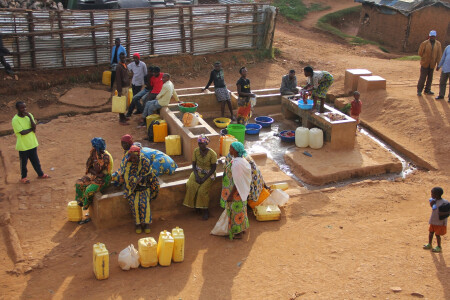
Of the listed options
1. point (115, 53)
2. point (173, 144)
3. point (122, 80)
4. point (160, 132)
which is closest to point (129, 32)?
point (115, 53)

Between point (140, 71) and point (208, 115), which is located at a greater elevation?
point (140, 71)

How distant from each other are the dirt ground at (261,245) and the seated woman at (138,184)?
Answer: 32 cm

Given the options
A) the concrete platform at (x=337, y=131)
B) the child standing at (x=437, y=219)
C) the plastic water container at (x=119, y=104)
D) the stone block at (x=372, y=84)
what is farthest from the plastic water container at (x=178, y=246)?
the stone block at (x=372, y=84)

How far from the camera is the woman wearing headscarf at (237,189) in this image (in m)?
6.81

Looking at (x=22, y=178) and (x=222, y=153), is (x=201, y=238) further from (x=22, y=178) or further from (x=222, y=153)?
(x=22, y=178)

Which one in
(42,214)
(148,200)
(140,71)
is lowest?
(42,214)

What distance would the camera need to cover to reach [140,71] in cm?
1238

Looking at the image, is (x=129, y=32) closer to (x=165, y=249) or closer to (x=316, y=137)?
(x=316, y=137)

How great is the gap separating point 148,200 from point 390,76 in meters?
11.0

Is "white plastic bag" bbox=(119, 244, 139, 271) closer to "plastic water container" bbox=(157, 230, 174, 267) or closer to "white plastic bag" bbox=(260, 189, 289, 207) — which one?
"plastic water container" bbox=(157, 230, 174, 267)

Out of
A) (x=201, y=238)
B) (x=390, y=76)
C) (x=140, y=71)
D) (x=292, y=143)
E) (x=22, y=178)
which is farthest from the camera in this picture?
(x=390, y=76)

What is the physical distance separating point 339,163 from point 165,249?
5043mm

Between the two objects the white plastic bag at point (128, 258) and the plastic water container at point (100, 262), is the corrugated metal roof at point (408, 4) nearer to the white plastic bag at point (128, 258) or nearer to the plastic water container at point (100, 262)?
the white plastic bag at point (128, 258)

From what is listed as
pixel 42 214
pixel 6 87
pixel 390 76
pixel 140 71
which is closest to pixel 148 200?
pixel 42 214
